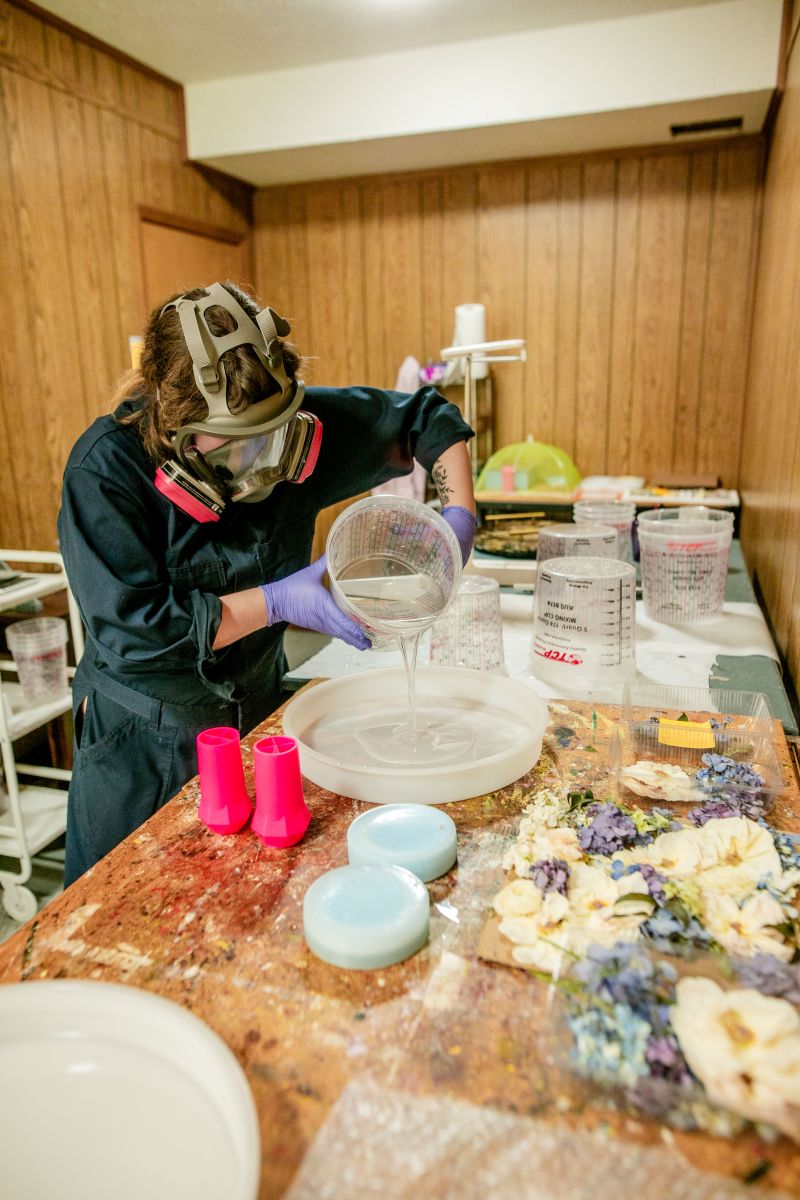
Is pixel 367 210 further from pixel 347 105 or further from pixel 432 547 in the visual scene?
pixel 432 547

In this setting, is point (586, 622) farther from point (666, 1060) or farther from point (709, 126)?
point (709, 126)

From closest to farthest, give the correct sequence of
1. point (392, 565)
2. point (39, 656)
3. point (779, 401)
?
point (392, 565)
point (779, 401)
point (39, 656)

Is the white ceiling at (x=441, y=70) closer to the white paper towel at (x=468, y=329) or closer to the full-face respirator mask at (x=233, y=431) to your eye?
the white paper towel at (x=468, y=329)

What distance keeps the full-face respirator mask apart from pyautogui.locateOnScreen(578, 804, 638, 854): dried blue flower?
75cm

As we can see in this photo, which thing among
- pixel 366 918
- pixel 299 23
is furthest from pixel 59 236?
pixel 366 918

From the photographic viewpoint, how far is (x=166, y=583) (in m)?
1.36

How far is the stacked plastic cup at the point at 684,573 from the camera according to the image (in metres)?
1.87

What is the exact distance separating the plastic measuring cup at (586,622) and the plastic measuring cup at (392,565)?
0.28 m

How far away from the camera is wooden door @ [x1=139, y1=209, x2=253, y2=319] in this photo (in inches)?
150

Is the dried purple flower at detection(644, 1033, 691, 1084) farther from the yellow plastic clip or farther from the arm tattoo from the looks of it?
the arm tattoo

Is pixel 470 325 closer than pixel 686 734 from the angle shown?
No

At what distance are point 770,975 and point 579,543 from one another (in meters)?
1.44

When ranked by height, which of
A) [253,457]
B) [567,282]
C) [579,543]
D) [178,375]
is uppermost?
[567,282]

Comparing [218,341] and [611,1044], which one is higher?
[218,341]
